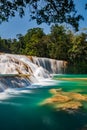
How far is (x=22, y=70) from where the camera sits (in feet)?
93.1

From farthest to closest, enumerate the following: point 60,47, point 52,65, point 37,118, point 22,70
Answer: point 60,47 < point 52,65 < point 22,70 < point 37,118

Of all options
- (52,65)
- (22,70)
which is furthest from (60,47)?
(22,70)

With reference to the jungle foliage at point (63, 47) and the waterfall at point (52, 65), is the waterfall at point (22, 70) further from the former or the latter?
the jungle foliage at point (63, 47)

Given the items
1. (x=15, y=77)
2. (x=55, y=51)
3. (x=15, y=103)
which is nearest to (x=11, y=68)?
(x=15, y=77)

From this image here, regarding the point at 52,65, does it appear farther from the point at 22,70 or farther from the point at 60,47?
the point at 22,70

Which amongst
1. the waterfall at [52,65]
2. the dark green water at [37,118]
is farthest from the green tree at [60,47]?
the dark green water at [37,118]

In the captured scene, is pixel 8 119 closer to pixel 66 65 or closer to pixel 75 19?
pixel 75 19

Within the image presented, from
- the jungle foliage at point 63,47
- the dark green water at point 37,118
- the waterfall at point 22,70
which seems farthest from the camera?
the jungle foliage at point 63,47

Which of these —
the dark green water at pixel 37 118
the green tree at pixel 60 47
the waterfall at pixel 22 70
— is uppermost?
the green tree at pixel 60 47

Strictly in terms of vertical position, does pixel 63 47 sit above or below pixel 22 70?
above

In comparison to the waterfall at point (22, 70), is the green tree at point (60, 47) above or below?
above

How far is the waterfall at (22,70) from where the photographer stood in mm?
18545

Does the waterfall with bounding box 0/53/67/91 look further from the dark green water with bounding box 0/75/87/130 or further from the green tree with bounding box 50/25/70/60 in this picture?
the green tree with bounding box 50/25/70/60

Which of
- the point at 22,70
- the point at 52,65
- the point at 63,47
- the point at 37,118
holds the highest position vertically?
the point at 63,47
